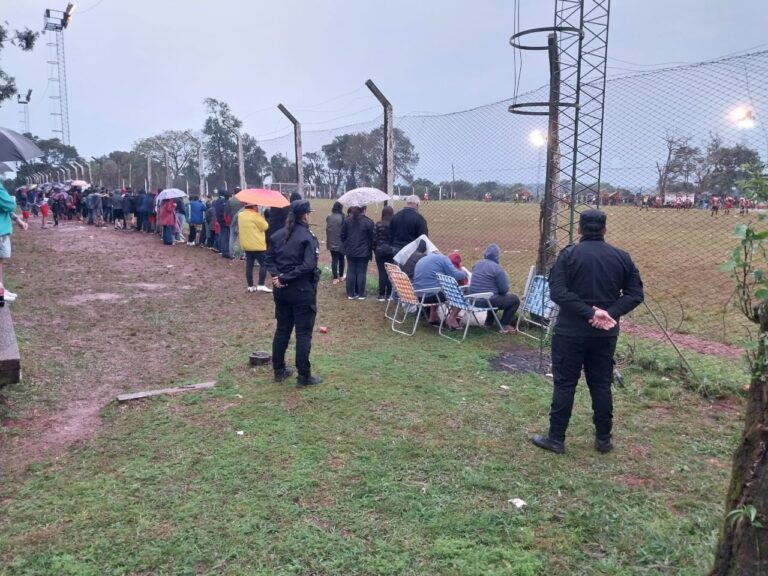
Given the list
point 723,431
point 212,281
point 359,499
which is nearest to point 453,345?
point 723,431

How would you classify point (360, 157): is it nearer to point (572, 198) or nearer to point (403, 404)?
point (572, 198)

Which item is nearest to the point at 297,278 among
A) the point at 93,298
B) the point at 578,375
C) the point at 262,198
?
the point at 578,375

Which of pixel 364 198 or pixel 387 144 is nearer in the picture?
pixel 364 198

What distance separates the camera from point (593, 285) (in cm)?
384

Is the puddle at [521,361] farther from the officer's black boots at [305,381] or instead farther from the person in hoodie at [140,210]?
the person in hoodie at [140,210]

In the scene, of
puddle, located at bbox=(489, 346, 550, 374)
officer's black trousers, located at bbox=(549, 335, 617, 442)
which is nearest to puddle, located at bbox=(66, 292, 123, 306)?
puddle, located at bbox=(489, 346, 550, 374)

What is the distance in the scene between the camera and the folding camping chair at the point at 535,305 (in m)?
6.73

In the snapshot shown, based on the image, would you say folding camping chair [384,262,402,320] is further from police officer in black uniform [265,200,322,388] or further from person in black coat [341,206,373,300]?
police officer in black uniform [265,200,322,388]

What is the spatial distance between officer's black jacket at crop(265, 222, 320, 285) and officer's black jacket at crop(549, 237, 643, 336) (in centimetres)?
204

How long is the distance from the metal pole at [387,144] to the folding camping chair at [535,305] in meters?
3.34

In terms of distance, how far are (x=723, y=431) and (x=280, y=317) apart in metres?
3.58

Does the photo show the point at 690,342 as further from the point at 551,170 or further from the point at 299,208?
the point at 299,208

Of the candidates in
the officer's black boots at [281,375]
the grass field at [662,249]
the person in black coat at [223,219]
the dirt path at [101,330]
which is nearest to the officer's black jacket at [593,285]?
the grass field at [662,249]

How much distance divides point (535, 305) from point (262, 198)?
425 centimetres
